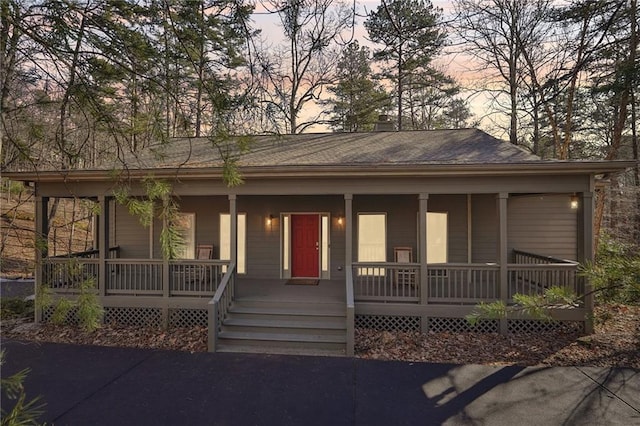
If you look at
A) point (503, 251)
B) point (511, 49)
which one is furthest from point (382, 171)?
point (511, 49)

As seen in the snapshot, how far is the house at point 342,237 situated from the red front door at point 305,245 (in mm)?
27

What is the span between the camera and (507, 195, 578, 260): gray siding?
9047 mm

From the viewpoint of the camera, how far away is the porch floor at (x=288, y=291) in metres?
7.39

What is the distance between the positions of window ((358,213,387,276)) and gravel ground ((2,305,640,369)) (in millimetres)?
2416

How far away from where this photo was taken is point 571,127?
48.1 ft

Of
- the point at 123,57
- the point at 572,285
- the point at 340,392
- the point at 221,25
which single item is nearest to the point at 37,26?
the point at 123,57

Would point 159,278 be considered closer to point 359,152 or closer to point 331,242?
point 331,242

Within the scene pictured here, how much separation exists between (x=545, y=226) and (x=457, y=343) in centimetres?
458

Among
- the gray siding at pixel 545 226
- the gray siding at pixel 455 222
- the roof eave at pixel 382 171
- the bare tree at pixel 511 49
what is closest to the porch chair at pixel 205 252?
the roof eave at pixel 382 171

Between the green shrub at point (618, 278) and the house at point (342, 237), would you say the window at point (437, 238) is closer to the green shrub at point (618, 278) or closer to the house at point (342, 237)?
the house at point (342, 237)

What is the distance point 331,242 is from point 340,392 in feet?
15.6

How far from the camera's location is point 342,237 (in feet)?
30.3

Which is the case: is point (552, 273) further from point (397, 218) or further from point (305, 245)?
point (305, 245)

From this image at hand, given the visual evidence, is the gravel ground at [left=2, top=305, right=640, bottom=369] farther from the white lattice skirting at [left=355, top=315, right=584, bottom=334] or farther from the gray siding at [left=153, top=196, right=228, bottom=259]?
the gray siding at [left=153, top=196, right=228, bottom=259]
